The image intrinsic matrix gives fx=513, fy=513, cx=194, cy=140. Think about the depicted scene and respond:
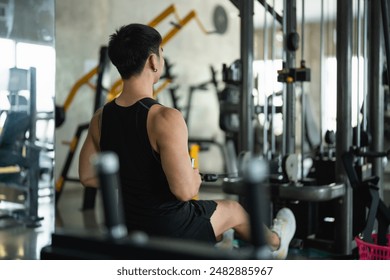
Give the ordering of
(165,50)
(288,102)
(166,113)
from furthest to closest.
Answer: (165,50) → (288,102) → (166,113)

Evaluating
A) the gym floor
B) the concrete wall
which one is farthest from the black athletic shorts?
the concrete wall

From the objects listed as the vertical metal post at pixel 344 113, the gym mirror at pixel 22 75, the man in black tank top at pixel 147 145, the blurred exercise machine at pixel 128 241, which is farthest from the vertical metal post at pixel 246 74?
the blurred exercise machine at pixel 128 241

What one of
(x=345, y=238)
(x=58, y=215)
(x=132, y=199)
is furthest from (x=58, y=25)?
(x=132, y=199)

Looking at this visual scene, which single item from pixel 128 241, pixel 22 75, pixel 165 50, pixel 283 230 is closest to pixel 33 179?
pixel 22 75

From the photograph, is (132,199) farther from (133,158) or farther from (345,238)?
(345,238)

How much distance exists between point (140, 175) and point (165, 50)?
6098 millimetres

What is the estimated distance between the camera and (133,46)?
180 centimetres

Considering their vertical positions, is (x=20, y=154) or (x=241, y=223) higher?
(x=20, y=154)

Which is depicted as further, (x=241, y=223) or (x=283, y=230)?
(x=283, y=230)

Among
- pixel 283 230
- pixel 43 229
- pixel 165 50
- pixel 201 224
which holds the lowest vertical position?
pixel 43 229

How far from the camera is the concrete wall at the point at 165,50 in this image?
20.5 ft

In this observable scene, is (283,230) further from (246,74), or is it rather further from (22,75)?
(22,75)

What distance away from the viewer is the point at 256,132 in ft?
25.9
